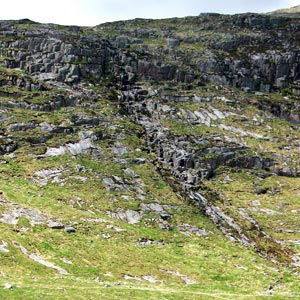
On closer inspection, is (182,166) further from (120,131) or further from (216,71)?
(216,71)

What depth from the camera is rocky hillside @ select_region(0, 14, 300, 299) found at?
51031 mm

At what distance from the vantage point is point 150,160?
308 ft

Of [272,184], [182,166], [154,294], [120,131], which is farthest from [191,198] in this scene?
[154,294]

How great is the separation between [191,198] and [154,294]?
→ 4310cm

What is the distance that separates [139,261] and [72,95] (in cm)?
7947

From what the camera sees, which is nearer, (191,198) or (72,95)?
(191,198)

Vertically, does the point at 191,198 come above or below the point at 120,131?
below

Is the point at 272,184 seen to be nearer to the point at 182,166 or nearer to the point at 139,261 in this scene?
the point at 182,166

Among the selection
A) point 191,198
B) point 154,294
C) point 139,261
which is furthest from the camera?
point 191,198

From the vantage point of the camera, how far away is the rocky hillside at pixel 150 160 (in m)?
51.0

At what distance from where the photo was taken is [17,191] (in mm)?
70562

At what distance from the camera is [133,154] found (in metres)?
95.2

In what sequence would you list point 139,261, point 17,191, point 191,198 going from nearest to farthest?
point 139,261 → point 17,191 → point 191,198

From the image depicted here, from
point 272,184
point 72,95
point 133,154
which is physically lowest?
point 272,184
